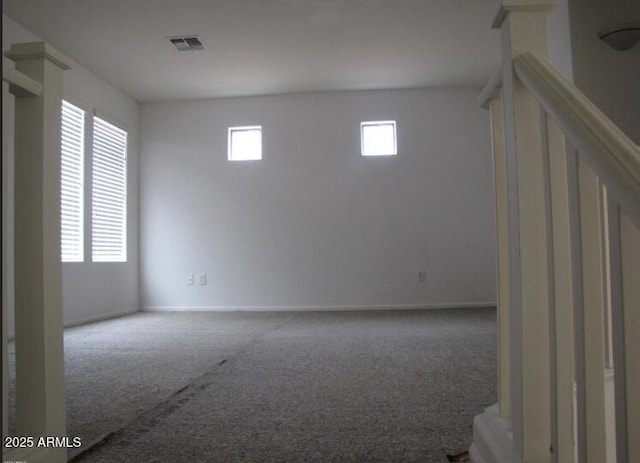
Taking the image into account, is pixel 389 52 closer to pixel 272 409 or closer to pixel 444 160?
pixel 444 160

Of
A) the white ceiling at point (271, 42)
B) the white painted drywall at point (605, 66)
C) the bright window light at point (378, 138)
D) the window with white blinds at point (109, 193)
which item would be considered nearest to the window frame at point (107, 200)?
the window with white blinds at point (109, 193)

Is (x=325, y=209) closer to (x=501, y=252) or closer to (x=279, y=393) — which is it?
(x=279, y=393)

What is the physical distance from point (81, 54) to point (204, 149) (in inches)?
61.5

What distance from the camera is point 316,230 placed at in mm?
4895

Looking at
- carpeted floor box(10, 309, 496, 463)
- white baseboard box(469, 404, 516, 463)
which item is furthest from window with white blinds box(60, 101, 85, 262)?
white baseboard box(469, 404, 516, 463)

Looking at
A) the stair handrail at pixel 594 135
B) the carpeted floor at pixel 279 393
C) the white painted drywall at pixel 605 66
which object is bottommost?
the carpeted floor at pixel 279 393

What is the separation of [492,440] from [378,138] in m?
4.33

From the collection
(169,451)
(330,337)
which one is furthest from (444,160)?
(169,451)

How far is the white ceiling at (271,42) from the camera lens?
3277mm

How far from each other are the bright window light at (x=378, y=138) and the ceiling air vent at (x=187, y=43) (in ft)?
6.60

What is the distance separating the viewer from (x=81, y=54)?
400 centimetres

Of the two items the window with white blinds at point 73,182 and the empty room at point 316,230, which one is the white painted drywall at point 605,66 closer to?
the empty room at point 316,230

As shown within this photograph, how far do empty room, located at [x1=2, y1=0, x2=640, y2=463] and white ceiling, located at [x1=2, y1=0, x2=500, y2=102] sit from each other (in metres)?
0.03

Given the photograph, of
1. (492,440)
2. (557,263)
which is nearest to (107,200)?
(492,440)
